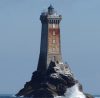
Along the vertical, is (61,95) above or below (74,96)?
above

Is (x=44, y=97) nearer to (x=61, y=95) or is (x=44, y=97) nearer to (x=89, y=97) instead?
(x=61, y=95)

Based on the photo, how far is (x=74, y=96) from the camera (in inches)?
6299

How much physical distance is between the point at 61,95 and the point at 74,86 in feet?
15.4

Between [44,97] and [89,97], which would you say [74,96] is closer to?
[89,97]

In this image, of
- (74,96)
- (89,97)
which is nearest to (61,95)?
(89,97)

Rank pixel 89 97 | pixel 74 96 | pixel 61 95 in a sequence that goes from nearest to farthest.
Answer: pixel 74 96, pixel 89 97, pixel 61 95

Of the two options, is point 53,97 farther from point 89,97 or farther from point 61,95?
point 89,97

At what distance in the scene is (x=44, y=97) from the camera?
200 m

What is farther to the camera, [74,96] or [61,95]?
[61,95]

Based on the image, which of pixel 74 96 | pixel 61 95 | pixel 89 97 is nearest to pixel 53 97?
pixel 61 95

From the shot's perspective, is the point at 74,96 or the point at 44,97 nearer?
the point at 74,96

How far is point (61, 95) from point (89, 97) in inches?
555

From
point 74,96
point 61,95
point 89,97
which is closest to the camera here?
point 74,96

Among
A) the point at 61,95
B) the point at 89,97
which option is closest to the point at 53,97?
the point at 61,95
